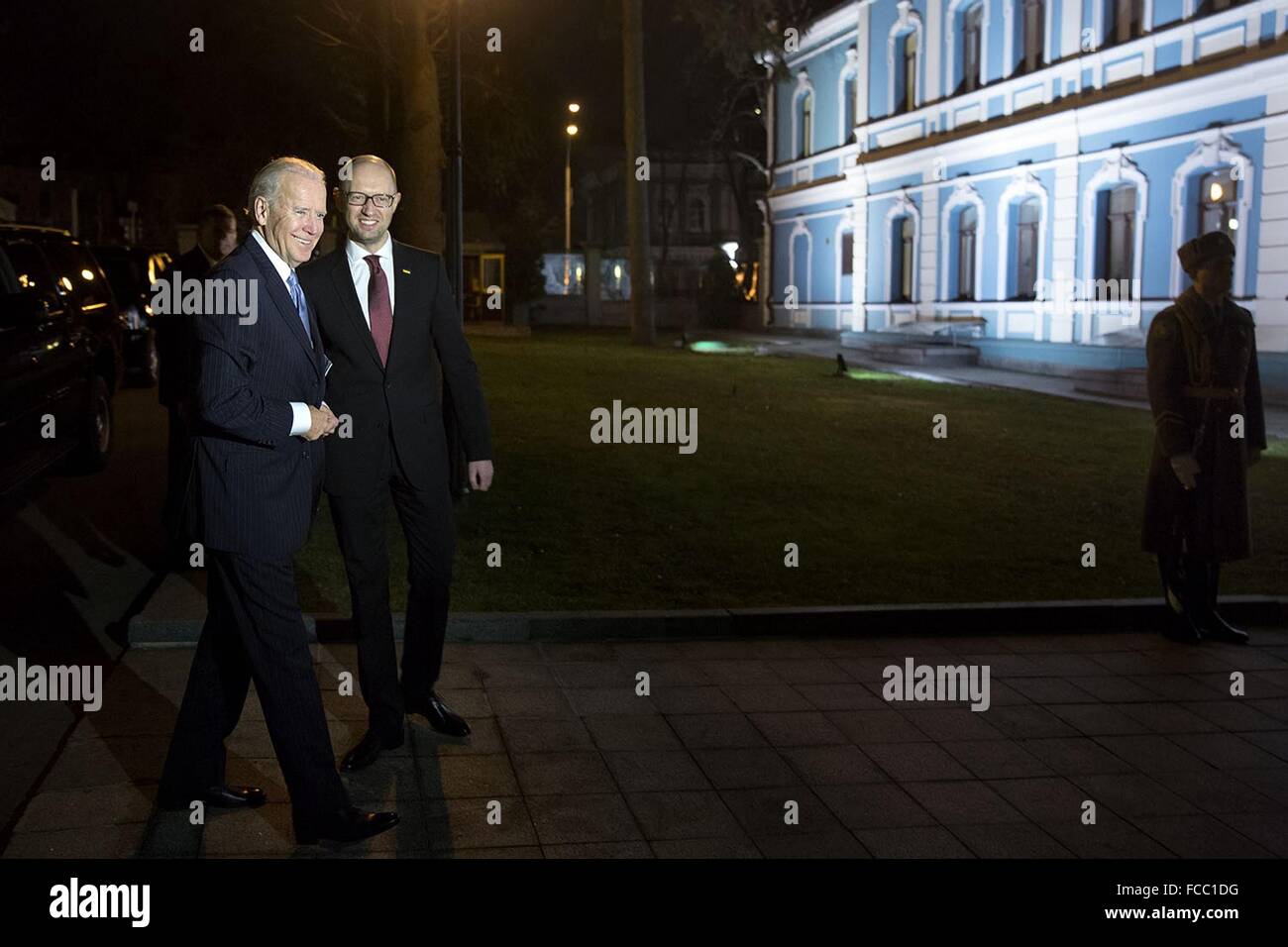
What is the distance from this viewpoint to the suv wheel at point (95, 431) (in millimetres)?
12922

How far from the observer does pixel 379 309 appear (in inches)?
217

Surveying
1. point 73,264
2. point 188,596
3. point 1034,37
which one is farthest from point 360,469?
point 1034,37

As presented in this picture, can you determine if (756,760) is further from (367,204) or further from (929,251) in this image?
(929,251)

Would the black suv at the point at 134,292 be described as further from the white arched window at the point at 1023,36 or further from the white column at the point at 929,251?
the white column at the point at 929,251

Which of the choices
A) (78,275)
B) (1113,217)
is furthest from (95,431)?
(1113,217)

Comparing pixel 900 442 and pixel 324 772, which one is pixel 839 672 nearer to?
pixel 324 772

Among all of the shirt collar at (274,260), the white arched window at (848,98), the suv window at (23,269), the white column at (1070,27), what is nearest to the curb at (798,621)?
the shirt collar at (274,260)

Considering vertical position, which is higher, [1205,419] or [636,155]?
[636,155]

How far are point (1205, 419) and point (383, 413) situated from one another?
4.69m

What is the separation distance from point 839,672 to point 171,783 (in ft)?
11.4

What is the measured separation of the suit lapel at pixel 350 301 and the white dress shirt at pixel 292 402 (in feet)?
2.56

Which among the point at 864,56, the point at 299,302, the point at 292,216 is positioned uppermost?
the point at 864,56

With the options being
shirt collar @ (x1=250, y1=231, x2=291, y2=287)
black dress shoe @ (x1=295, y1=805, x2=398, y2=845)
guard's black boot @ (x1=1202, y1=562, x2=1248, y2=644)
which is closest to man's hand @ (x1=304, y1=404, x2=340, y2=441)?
shirt collar @ (x1=250, y1=231, x2=291, y2=287)
